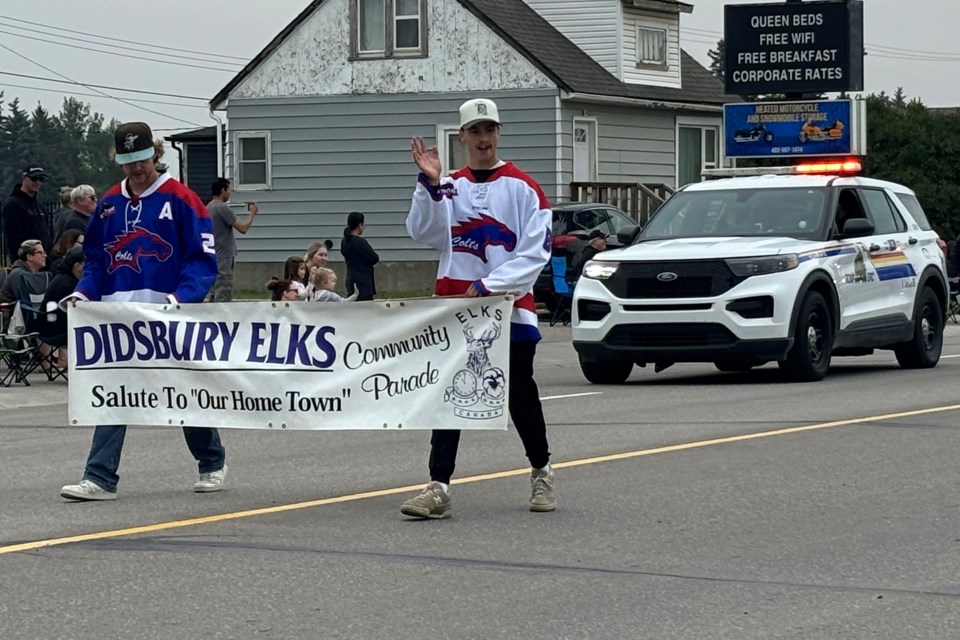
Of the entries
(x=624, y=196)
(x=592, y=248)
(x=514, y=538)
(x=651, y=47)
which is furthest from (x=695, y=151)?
(x=514, y=538)

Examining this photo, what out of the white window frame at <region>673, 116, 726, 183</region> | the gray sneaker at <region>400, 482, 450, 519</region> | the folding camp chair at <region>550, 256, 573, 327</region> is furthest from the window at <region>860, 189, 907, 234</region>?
the white window frame at <region>673, 116, 726, 183</region>

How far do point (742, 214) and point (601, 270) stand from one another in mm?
1615

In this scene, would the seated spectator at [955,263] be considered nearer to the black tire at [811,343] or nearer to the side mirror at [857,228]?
the side mirror at [857,228]

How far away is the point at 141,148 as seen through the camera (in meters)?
9.59

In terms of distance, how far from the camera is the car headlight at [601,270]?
17.0 m

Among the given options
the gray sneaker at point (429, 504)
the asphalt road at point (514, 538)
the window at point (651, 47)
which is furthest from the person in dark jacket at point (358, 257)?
the window at point (651, 47)

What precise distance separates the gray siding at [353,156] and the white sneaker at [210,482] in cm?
2979

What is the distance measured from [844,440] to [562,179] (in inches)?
1100

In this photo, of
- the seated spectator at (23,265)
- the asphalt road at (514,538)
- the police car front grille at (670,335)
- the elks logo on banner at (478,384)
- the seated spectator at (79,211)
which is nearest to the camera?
the asphalt road at (514,538)

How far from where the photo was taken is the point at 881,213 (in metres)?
18.8

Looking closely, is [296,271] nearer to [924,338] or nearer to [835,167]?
[835,167]

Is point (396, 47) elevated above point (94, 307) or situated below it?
above

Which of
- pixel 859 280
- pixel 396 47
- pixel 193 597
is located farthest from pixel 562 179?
pixel 193 597

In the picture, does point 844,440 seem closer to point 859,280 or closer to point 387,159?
point 859,280
